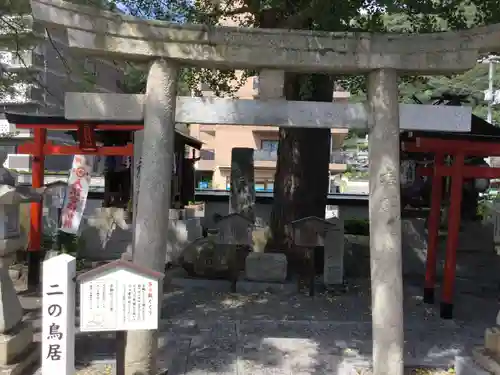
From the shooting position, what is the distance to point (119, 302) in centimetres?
382

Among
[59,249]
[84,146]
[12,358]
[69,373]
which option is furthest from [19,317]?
[59,249]

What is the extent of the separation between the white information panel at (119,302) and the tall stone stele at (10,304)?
1.52m

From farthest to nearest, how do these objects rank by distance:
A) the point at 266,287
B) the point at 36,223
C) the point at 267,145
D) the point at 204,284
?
the point at 267,145, the point at 36,223, the point at 204,284, the point at 266,287

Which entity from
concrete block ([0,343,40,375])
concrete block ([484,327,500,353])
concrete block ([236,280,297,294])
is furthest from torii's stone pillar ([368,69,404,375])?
concrete block ([236,280,297,294])

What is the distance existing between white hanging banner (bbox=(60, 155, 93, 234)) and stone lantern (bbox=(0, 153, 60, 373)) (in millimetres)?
4155

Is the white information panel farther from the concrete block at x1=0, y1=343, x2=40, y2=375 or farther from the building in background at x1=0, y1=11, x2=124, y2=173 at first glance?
the building in background at x1=0, y1=11, x2=124, y2=173

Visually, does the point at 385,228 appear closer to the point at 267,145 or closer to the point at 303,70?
the point at 303,70

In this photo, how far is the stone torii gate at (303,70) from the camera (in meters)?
4.79

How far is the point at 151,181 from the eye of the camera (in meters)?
4.83

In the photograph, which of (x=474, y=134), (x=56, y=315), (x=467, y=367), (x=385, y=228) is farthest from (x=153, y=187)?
(x=474, y=134)

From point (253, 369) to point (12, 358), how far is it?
7.90 feet

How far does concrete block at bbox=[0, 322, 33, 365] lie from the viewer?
4719mm

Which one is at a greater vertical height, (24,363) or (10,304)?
(10,304)

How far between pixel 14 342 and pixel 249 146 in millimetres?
28353
